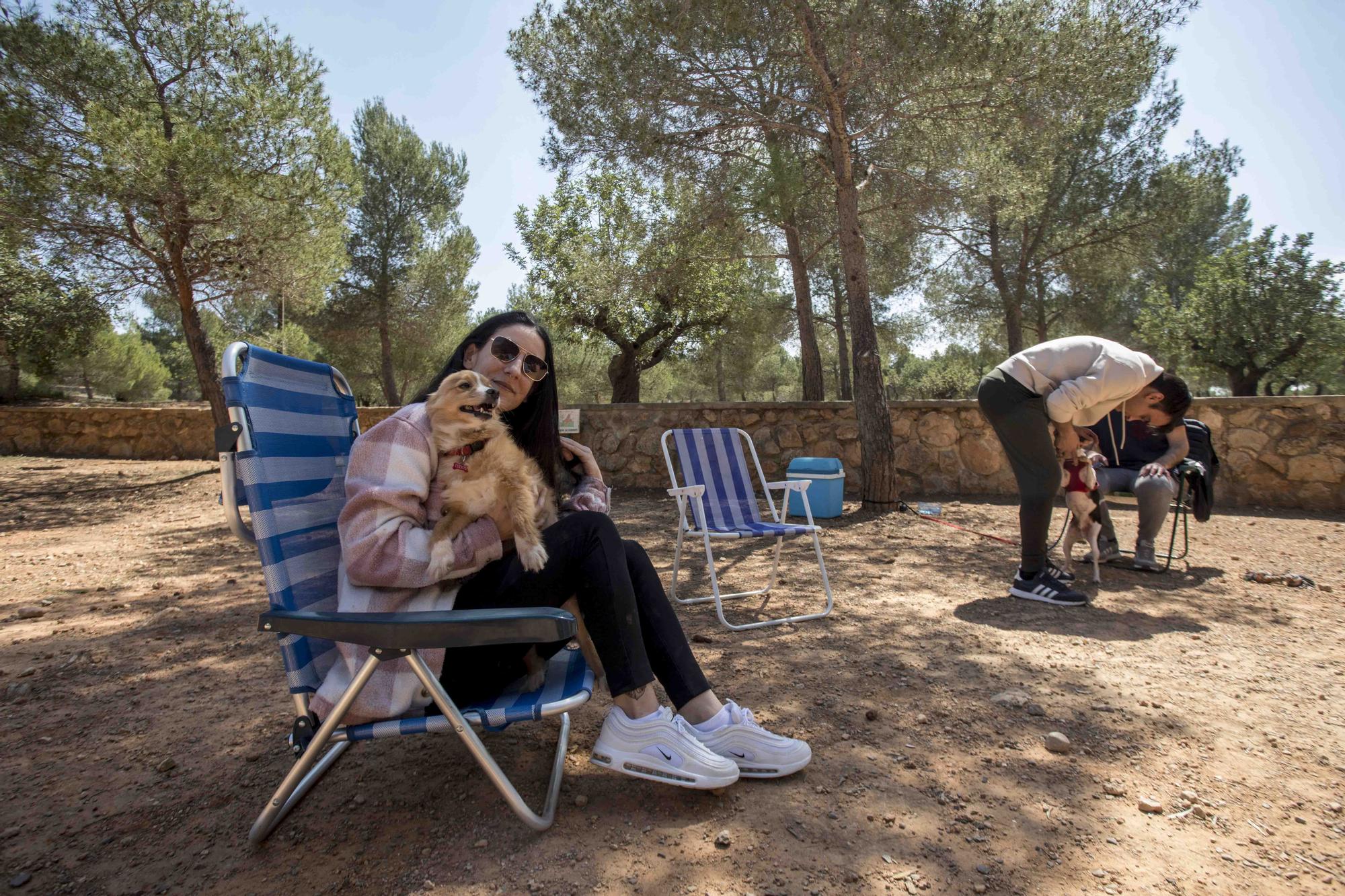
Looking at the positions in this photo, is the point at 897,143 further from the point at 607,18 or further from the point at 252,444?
the point at 252,444

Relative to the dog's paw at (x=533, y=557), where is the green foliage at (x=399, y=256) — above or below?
above

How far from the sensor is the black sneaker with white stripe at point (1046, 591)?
3148 mm

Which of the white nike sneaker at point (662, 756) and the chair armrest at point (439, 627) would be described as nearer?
the chair armrest at point (439, 627)

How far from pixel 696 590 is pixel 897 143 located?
16.3 feet

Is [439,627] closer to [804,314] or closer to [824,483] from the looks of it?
[824,483]

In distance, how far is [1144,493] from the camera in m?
3.72

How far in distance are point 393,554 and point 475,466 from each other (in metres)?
0.25

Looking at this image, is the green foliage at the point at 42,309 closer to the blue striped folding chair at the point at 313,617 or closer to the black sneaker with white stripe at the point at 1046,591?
the blue striped folding chair at the point at 313,617

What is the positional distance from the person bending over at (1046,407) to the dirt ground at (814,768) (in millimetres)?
231

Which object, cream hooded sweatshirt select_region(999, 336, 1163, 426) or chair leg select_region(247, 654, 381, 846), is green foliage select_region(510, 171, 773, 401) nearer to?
cream hooded sweatshirt select_region(999, 336, 1163, 426)

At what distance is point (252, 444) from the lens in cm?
141

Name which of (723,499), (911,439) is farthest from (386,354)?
(723,499)

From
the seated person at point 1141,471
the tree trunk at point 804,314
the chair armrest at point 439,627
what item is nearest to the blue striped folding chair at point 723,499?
the seated person at point 1141,471

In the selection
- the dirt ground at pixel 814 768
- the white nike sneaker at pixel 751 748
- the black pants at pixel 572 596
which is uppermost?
the black pants at pixel 572 596
